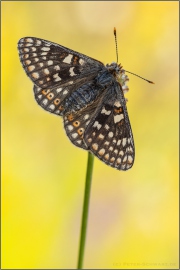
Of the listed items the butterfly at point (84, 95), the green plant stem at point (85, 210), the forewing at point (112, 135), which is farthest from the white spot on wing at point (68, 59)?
the green plant stem at point (85, 210)

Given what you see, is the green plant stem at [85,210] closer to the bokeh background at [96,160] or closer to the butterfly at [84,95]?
the butterfly at [84,95]

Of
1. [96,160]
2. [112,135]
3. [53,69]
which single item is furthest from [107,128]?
[96,160]

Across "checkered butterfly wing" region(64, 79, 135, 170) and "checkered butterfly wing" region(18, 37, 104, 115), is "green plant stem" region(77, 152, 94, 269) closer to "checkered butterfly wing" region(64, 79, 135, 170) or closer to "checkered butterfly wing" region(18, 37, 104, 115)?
"checkered butterfly wing" region(64, 79, 135, 170)

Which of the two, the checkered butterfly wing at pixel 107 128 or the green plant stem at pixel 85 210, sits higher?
the checkered butterfly wing at pixel 107 128

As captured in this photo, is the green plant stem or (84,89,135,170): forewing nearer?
the green plant stem

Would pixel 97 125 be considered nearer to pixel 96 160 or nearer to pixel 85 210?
pixel 85 210

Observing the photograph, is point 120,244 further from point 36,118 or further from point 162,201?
point 36,118

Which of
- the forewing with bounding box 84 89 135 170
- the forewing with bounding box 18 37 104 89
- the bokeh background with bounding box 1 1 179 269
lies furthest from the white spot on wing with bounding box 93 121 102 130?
the bokeh background with bounding box 1 1 179 269

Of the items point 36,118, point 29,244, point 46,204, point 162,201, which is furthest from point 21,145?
point 162,201
